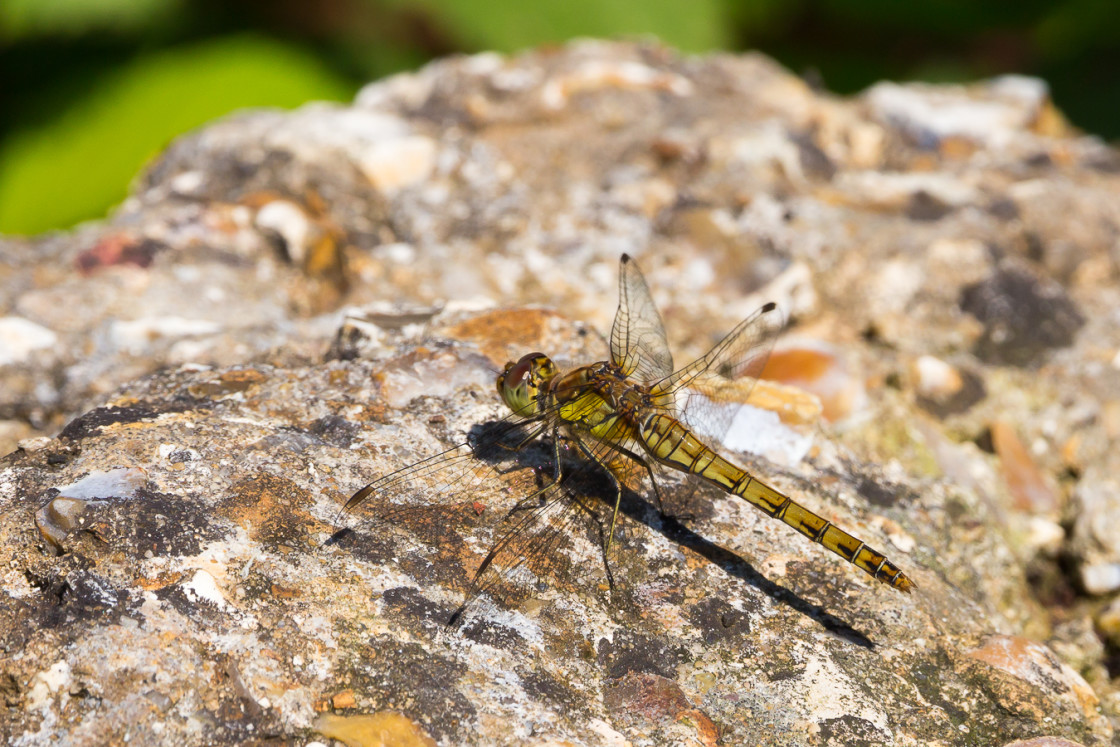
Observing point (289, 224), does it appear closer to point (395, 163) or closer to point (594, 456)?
point (395, 163)

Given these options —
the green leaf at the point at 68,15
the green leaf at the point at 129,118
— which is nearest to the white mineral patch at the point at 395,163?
the green leaf at the point at 129,118

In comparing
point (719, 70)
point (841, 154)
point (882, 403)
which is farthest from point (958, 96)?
point (882, 403)

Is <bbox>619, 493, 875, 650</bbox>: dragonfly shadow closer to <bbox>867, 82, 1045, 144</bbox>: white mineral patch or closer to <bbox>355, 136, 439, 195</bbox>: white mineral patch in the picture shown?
<bbox>355, 136, 439, 195</bbox>: white mineral patch

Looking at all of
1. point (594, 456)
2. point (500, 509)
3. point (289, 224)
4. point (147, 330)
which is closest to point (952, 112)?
point (594, 456)

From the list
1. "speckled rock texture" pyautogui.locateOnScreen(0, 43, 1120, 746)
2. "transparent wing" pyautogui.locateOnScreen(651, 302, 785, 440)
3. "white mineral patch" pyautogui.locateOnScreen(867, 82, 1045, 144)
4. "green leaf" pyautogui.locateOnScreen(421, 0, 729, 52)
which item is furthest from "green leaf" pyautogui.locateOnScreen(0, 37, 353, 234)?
"transparent wing" pyautogui.locateOnScreen(651, 302, 785, 440)

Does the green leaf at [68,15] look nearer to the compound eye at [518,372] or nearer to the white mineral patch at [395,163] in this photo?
the white mineral patch at [395,163]
